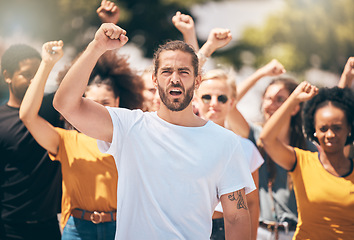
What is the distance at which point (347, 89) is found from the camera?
4.16 m

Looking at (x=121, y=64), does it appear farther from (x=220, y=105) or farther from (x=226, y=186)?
(x=226, y=186)

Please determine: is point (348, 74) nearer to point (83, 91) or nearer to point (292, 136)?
point (292, 136)

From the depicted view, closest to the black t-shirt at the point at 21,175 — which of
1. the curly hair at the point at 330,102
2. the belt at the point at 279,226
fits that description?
the belt at the point at 279,226

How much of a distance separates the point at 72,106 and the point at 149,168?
0.57 m

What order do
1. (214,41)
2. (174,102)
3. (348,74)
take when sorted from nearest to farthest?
1. (174,102)
2. (214,41)
3. (348,74)

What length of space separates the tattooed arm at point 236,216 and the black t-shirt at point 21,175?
1.91 meters

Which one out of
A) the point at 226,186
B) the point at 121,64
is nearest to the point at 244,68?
the point at 121,64

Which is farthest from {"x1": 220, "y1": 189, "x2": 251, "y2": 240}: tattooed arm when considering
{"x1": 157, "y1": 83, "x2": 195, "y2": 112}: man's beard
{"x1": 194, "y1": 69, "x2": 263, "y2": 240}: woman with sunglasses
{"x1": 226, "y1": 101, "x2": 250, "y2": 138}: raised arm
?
{"x1": 226, "y1": 101, "x2": 250, "y2": 138}: raised arm

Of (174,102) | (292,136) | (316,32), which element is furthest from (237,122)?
(316,32)

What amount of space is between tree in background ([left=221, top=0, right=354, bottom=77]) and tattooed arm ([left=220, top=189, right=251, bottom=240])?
2774 centimetres

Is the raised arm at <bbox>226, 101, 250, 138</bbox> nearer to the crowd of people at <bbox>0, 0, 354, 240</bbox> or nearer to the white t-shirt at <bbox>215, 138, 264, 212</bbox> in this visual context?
the crowd of people at <bbox>0, 0, 354, 240</bbox>

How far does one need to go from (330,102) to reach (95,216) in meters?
2.16

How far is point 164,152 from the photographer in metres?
2.80

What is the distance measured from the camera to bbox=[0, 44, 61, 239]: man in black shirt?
4.06m
